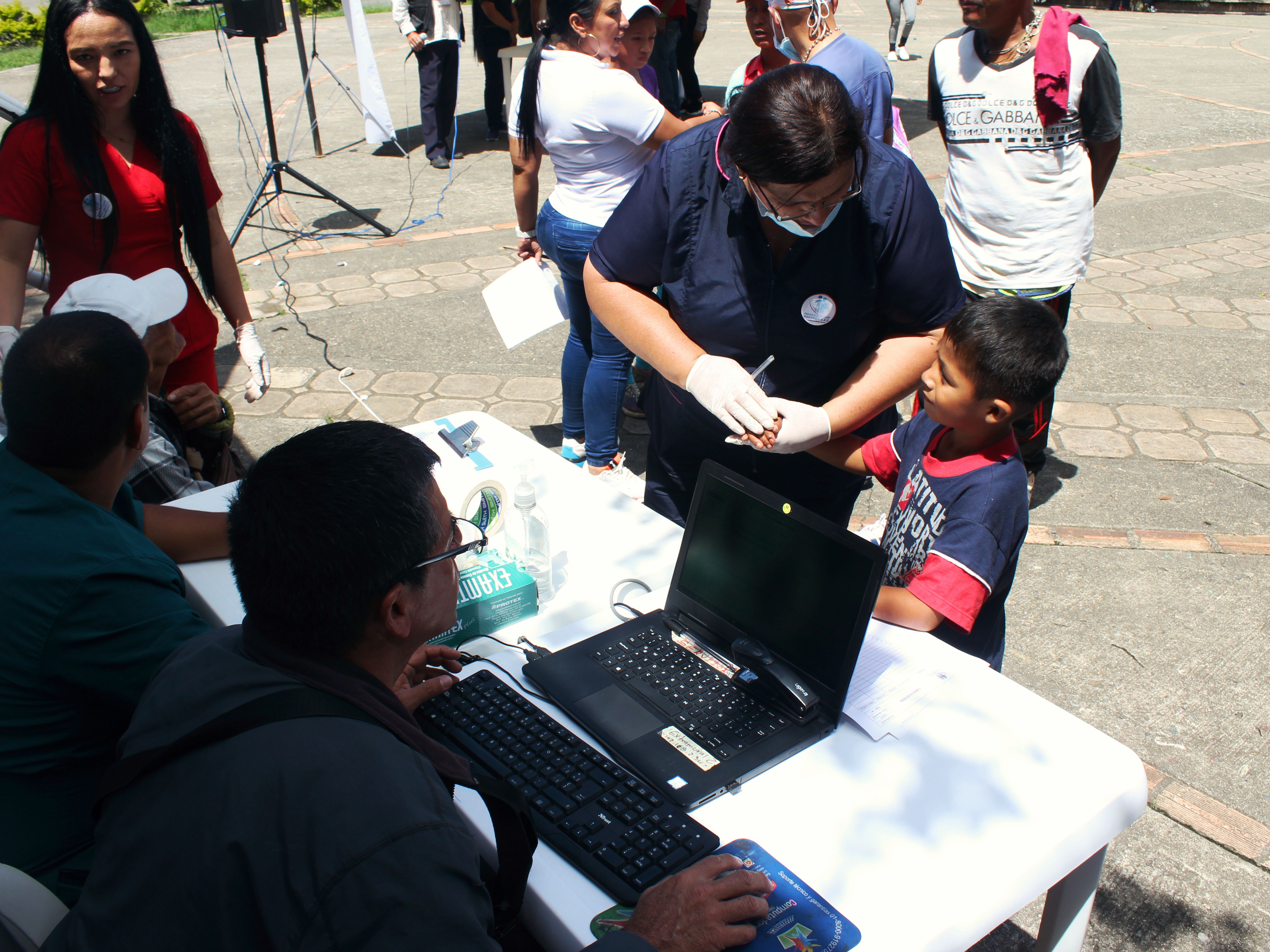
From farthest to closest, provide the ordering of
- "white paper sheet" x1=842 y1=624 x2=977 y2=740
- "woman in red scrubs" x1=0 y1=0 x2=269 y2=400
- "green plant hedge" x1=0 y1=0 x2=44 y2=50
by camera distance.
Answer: "green plant hedge" x1=0 y1=0 x2=44 y2=50 → "woman in red scrubs" x1=0 y1=0 x2=269 y2=400 → "white paper sheet" x1=842 y1=624 x2=977 y2=740

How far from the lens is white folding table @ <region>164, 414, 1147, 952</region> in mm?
1242

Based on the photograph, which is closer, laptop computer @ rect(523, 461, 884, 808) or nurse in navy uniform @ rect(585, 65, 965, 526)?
laptop computer @ rect(523, 461, 884, 808)

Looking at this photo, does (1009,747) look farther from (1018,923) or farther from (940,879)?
(1018,923)

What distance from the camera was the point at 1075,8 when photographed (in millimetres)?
18734

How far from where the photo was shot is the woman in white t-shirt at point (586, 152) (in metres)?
3.18

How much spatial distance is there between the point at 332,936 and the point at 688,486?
1.54 m

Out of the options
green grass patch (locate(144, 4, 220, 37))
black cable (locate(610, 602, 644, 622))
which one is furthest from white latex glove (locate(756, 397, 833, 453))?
green grass patch (locate(144, 4, 220, 37))

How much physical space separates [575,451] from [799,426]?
6.21 feet

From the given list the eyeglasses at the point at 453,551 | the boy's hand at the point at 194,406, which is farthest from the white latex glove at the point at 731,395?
the boy's hand at the point at 194,406

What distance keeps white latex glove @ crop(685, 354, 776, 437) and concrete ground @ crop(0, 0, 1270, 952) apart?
1.28 meters

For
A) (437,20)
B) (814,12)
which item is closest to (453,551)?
(814,12)

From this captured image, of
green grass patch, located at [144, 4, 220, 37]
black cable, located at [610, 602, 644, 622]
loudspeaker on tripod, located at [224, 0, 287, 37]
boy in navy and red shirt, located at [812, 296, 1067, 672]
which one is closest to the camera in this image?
boy in navy and red shirt, located at [812, 296, 1067, 672]

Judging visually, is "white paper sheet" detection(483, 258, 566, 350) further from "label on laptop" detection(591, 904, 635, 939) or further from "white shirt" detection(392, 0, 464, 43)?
"white shirt" detection(392, 0, 464, 43)

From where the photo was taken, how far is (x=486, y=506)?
2059mm
